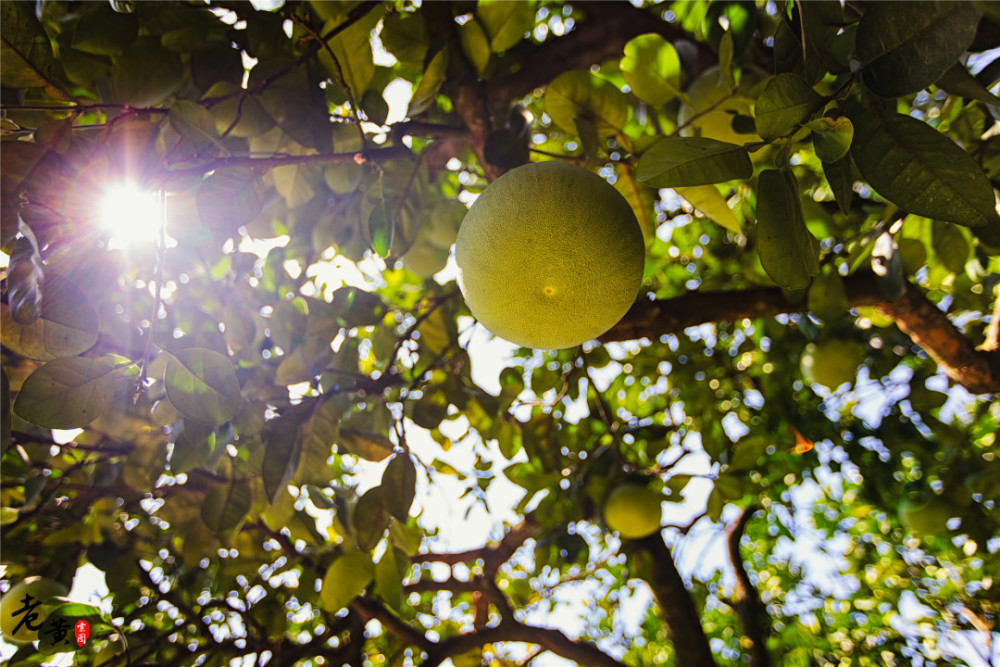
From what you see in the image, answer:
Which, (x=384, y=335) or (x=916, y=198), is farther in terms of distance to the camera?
(x=384, y=335)

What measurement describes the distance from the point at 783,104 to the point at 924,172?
0.22 metres

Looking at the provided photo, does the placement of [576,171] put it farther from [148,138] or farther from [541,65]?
[541,65]

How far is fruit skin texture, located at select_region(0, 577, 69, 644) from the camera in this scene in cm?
188

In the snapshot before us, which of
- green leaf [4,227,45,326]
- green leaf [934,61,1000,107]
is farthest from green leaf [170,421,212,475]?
green leaf [934,61,1000,107]

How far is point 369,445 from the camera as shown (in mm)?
1755

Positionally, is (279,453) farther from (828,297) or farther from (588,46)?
(588,46)

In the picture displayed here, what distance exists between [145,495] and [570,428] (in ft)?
6.30

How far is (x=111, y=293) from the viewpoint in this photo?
132 centimetres

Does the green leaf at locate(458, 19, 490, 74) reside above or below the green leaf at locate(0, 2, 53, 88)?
below

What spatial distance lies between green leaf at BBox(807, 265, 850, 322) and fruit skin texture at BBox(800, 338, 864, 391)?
1.17m

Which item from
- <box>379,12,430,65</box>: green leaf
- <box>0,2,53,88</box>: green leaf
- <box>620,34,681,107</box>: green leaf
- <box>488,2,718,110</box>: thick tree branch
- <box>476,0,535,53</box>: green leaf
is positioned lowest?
<box>620,34,681,107</box>: green leaf

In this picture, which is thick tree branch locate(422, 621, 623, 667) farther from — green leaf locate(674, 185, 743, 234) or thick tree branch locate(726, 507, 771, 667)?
green leaf locate(674, 185, 743, 234)

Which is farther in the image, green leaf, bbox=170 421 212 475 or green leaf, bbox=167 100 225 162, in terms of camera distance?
green leaf, bbox=170 421 212 475

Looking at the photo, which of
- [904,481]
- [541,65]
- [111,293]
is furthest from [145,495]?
[904,481]
